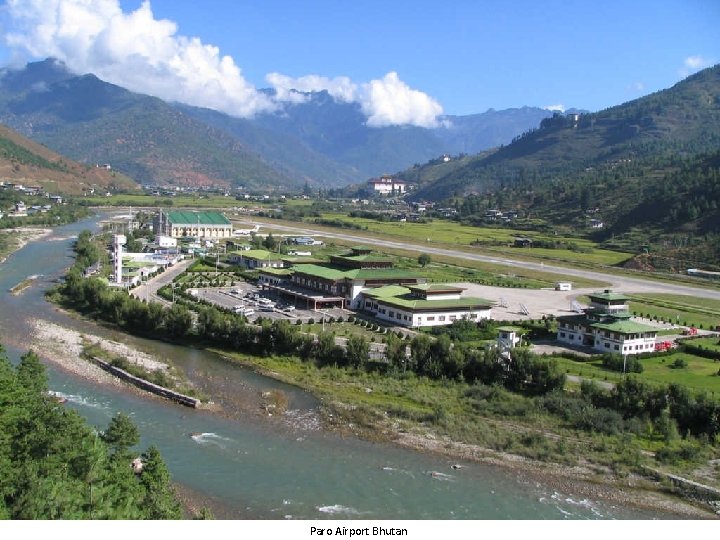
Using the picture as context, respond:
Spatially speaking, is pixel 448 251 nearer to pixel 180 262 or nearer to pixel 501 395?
pixel 180 262

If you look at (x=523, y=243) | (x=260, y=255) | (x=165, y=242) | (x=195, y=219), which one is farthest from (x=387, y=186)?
(x=260, y=255)

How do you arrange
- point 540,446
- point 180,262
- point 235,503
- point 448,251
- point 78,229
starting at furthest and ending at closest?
point 78,229
point 448,251
point 180,262
point 540,446
point 235,503

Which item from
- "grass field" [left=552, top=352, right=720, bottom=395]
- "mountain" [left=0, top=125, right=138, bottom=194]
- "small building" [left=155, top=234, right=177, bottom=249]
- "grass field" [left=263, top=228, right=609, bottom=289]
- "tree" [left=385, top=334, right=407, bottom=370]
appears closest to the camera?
"grass field" [left=552, top=352, right=720, bottom=395]

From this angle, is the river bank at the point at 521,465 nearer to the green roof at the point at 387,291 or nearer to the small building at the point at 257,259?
the green roof at the point at 387,291

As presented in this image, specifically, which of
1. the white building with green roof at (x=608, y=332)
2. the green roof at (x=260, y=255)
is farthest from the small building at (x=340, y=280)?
the white building with green roof at (x=608, y=332)

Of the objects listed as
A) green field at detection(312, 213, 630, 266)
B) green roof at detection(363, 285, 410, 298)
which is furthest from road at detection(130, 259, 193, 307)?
green field at detection(312, 213, 630, 266)

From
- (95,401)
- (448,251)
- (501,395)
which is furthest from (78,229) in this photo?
(501,395)

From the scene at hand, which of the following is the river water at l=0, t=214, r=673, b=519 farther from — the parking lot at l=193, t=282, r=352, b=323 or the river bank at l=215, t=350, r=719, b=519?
the parking lot at l=193, t=282, r=352, b=323
